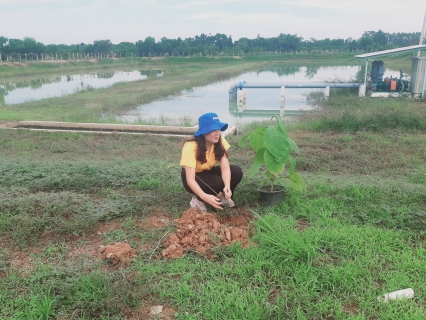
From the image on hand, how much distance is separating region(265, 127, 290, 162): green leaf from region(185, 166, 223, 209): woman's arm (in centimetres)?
65

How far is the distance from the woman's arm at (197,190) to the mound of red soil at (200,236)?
0.15 meters

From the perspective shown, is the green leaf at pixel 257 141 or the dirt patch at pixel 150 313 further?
the green leaf at pixel 257 141

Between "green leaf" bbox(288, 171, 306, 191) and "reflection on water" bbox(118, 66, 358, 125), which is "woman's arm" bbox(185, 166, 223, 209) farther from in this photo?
"reflection on water" bbox(118, 66, 358, 125)

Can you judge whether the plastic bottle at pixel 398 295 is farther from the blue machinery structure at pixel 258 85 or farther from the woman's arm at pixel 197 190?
the blue machinery structure at pixel 258 85

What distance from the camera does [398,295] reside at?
2.10 metres

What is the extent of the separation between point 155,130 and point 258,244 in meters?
6.44

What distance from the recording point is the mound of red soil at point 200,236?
8.64ft

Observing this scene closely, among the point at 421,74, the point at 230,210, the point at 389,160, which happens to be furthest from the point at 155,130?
the point at 421,74

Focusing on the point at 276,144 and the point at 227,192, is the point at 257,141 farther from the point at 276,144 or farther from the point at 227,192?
the point at 227,192

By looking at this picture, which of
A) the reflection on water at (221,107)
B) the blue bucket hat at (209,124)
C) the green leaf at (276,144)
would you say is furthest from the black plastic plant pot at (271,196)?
the reflection on water at (221,107)

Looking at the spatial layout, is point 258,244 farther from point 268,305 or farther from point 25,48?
point 25,48

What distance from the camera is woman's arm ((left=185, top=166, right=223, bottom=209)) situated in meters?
3.07

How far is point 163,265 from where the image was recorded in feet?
8.13

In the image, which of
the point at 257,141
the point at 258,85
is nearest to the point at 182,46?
the point at 258,85
